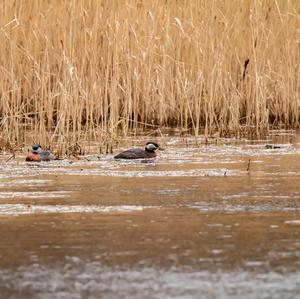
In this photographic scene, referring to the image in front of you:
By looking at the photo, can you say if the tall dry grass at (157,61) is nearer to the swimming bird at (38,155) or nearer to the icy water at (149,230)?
the swimming bird at (38,155)

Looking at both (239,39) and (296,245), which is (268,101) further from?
(296,245)

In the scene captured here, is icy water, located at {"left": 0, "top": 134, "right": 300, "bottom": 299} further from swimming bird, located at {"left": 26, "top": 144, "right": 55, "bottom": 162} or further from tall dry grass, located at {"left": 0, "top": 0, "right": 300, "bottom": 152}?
tall dry grass, located at {"left": 0, "top": 0, "right": 300, "bottom": 152}

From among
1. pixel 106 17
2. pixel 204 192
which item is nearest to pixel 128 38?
pixel 106 17

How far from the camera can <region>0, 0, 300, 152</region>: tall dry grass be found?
10867 mm

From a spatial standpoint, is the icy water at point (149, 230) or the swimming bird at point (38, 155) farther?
the swimming bird at point (38, 155)

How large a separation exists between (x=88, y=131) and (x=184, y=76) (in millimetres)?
1745

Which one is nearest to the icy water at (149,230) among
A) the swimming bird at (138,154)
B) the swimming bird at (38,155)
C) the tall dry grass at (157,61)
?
the swimming bird at (38,155)

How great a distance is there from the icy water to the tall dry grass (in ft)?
6.63

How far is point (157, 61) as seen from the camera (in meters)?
12.2

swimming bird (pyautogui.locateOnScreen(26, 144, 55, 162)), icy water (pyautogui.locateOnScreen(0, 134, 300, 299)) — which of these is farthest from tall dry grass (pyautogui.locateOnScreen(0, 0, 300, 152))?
icy water (pyautogui.locateOnScreen(0, 134, 300, 299))

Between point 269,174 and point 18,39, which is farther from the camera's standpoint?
point 18,39

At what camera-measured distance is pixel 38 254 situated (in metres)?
4.80

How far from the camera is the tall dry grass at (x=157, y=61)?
428 inches

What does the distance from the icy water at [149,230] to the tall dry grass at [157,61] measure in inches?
79.5
